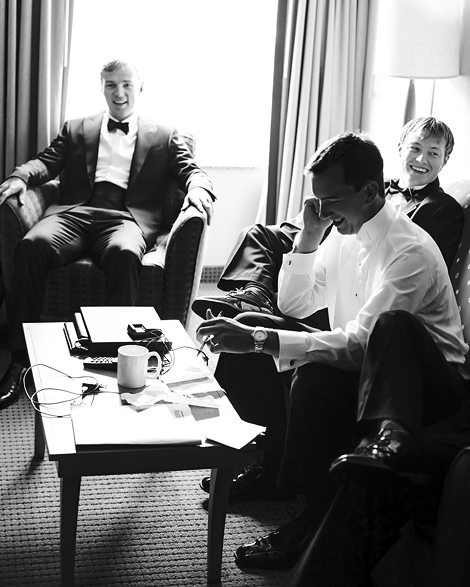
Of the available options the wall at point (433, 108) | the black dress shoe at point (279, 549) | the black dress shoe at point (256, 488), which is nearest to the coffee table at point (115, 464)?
the black dress shoe at point (279, 549)

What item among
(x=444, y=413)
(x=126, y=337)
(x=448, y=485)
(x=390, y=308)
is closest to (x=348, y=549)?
(x=448, y=485)

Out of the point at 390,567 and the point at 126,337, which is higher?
the point at 126,337

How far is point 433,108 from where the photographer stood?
3771 mm

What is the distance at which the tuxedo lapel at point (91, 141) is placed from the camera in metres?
3.73

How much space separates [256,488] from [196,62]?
2.90 m

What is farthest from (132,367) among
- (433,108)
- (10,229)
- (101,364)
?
(433,108)

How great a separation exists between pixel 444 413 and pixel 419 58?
188 cm

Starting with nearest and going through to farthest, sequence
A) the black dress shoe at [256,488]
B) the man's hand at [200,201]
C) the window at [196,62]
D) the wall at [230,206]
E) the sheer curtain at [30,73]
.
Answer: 1. the black dress shoe at [256,488]
2. the man's hand at [200,201]
3. the sheer curtain at [30,73]
4. the window at [196,62]
5. the wall at [230,206]

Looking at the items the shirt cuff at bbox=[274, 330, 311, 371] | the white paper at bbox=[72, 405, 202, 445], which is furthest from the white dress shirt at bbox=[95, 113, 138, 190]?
the white paper at bbox=[72, 405, 202, 445]

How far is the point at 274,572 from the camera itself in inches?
82.0

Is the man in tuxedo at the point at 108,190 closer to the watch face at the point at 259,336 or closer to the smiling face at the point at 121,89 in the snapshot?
the smiling face at the point at 121,89

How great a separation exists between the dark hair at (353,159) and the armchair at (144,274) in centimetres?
122

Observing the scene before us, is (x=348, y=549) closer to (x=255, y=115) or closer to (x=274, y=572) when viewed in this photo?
(x=274, y=572)

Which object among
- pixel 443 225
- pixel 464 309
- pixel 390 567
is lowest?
pixel 390 567
